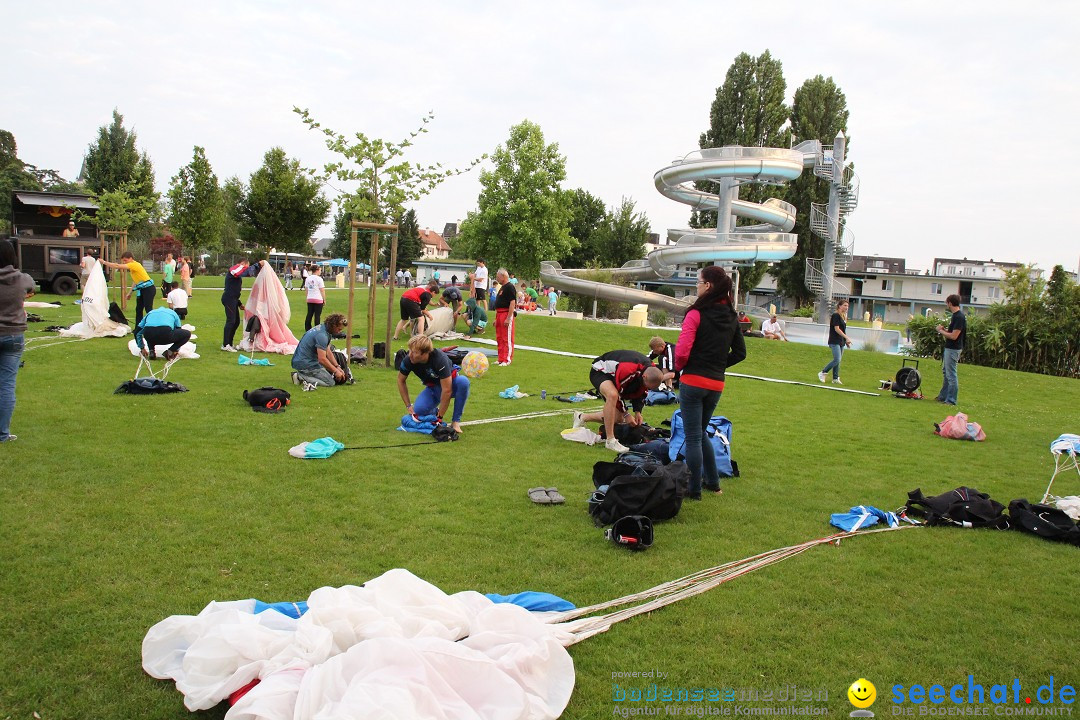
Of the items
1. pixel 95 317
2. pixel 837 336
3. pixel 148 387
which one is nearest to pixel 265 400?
pixel 148 387

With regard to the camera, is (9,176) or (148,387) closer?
(148,387)

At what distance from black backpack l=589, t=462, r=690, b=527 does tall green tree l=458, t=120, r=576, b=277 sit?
40.0 meters

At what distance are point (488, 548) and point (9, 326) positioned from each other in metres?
5.27

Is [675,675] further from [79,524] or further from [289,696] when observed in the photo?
[79,524]

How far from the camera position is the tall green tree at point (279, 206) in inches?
1550

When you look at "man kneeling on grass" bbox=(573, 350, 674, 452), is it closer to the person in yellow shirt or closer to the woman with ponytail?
the woman with ponytail

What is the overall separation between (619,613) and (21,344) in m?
6.44

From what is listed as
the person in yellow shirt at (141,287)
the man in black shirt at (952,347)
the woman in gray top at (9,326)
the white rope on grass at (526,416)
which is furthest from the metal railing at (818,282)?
the woman in gray top at (9,326)

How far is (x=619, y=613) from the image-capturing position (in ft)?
13.4

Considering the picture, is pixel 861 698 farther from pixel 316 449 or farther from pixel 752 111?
pixel 752 111

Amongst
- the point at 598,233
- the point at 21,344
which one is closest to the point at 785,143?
the point at 598,233

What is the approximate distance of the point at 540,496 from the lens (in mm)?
6133

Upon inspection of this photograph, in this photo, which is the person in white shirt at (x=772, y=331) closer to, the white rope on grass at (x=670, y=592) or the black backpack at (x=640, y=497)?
the black backpack at (x=640, y=497)

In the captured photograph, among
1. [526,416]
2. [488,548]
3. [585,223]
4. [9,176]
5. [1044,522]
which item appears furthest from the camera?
[585,223]
